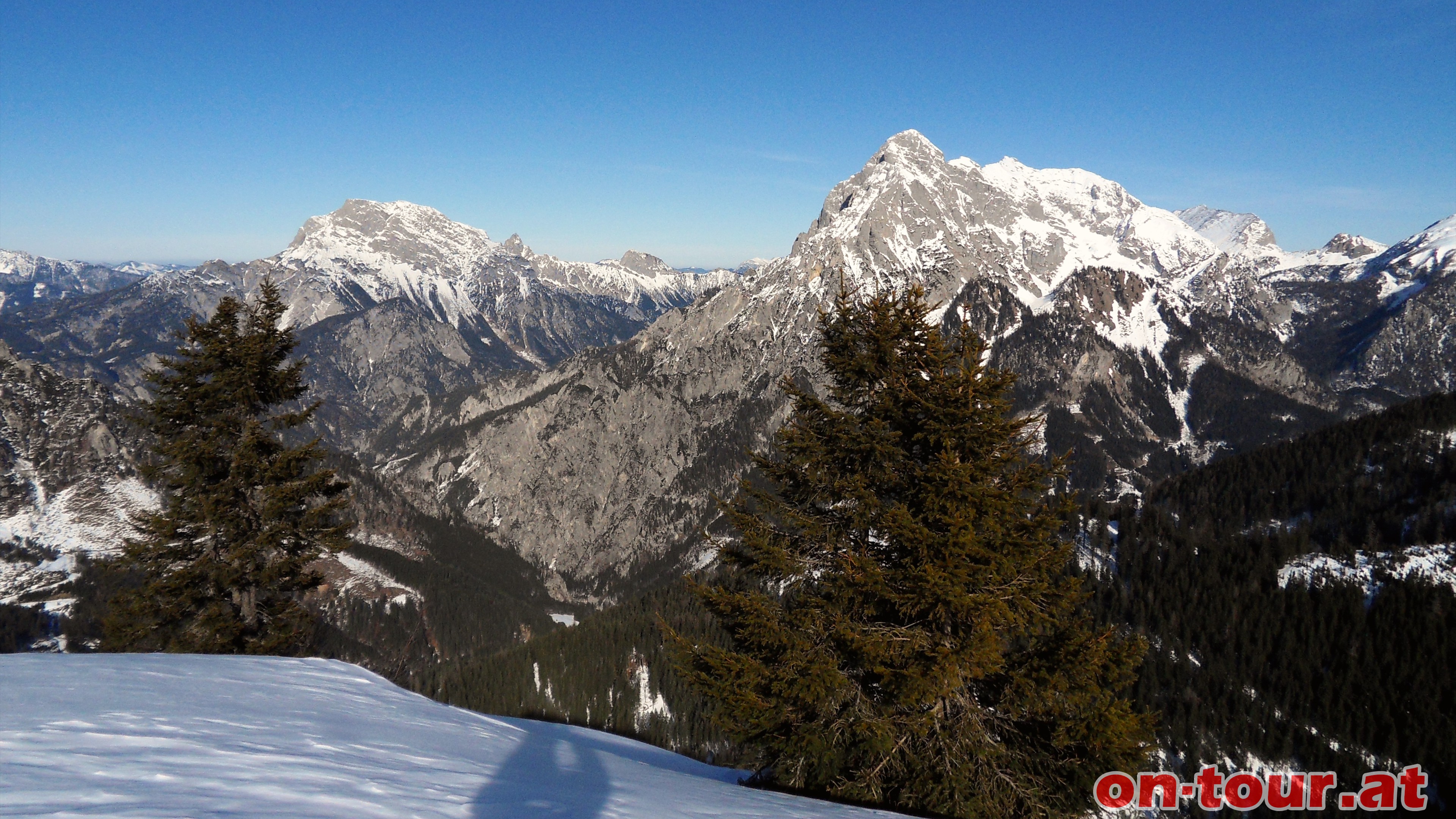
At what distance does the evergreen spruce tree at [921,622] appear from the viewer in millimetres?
12977

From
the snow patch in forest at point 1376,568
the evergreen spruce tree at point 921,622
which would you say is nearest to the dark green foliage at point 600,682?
the snow patch in forest at point 1376,568

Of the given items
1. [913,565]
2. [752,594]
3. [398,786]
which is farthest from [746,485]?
[398,786]

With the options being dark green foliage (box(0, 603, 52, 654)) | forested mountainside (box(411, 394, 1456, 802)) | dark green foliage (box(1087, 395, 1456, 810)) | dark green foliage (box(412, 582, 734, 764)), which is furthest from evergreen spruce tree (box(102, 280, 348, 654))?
dark green foliage (box(0, 603, 52, 654))

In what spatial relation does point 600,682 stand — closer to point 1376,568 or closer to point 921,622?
point 921,622

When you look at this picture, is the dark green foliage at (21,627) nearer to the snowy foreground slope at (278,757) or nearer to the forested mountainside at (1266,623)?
the forested mountainside at (1266,623)

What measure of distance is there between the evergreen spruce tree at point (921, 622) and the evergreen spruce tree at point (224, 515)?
17.0 meters

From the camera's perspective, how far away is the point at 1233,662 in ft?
359

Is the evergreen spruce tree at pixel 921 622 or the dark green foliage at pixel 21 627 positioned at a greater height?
the evergreen spruce tree at pixel 921 622

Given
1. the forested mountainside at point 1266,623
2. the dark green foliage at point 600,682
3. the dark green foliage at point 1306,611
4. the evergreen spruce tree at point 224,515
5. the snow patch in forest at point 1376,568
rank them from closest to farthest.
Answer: the evergreen spruce tree at point 224,515, the dark green foliage at point 1306,611, the forested mountainside at point 1266,623, the snow patch in forest at point 1376,568, the dark green foliage at point 600,682

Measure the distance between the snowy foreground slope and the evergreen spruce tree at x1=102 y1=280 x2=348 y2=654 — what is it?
9486mm

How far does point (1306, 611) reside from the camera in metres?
115

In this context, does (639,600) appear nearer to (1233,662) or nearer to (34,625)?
(1233,662)

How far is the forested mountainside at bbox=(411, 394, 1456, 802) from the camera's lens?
97500 mm

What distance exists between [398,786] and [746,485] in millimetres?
9664
